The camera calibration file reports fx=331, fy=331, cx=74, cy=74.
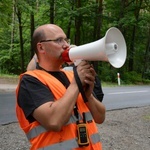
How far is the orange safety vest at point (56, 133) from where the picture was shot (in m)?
2.11

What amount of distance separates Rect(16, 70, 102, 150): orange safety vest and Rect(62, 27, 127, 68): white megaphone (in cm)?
20

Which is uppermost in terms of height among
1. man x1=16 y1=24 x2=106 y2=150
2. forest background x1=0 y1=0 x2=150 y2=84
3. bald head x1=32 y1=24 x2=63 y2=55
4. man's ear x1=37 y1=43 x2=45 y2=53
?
bald head x1=32 y1=24 x2=63 y2=55

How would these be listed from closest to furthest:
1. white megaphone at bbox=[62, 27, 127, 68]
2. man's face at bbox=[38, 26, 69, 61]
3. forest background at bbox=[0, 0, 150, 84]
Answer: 1. white megaphone at bbox=[62, 27, 127, 68]
2. man's face at bbox=[38, 26, 69, 61]
3. forest background at bbox=[0, 0, 150, 84]

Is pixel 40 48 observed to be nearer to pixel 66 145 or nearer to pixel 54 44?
pixel 54 44

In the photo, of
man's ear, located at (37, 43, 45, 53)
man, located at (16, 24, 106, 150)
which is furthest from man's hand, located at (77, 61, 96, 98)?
man's ear, located at (37, 43, 45, 53)

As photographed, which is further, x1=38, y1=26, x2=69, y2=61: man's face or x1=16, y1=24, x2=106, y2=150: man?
x1=38, y1=26, x2=69, y2=61: man's face

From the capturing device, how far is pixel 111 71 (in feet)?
89.7

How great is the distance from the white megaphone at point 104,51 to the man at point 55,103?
7 centimetres

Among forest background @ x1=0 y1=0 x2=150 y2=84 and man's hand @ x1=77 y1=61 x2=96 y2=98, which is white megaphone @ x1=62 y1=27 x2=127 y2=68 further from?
forest background @ x1=0 y1=0 x2=150 y2=84

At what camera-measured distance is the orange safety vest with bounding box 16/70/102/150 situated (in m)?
2.11

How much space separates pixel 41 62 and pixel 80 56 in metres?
0.38

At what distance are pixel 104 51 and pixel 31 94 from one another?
1.81 feet

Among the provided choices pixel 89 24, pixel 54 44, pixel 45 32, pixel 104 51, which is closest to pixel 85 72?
pixel 104 51

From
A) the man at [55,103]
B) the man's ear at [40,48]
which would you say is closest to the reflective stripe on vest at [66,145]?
the man at [55,103]
